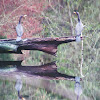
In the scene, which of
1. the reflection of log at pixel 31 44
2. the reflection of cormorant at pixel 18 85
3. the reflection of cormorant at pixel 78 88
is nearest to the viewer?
the reflection of cormorant at pixel 18 85

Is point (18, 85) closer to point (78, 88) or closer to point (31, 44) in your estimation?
point (78, 88)

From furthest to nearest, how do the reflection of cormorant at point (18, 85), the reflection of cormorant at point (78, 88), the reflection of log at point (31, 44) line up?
the reflection of log at point (31, 44)
the reflection of cormorant at point (78, 88)
the reflection of cormorant at point (18, 85)

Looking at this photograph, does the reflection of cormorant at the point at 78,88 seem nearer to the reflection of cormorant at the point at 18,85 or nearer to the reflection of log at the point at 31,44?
the reflection of cormorant at the point at 18,85

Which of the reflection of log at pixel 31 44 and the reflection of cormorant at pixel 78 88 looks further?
the reflection of log at pixel 31 44

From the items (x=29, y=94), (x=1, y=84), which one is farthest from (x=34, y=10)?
(x=29, y=94)

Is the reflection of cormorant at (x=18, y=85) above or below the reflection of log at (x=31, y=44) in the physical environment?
below

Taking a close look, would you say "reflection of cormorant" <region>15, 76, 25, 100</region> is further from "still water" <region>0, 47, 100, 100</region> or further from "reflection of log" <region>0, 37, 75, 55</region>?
"reflection of log" <region>0, 37, 75, 55</region>

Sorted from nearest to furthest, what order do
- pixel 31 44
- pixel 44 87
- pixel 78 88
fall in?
1. pixel 78 88
2. pixel 44 87
3. pixel 31 44

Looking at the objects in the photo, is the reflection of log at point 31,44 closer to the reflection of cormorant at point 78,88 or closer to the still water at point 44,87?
the still water at point 44,87

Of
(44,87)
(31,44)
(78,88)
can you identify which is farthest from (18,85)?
(31,44)

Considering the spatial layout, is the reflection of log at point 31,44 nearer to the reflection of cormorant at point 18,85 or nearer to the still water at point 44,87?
the still water at point 44,87

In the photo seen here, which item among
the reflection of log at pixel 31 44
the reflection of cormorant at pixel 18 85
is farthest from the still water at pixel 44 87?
the reflection of log at pixel 31 44

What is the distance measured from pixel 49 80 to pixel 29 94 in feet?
2.54

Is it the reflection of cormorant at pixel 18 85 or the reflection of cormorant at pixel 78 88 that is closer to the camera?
the reflection of cormorant at pixel 18 85
